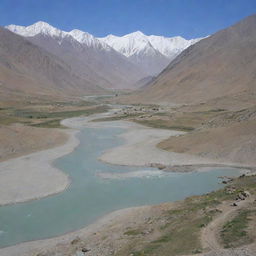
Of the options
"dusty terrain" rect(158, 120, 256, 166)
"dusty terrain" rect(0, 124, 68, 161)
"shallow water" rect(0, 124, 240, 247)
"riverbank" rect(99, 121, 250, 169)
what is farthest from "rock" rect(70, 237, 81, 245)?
"dusty terrain" rect(0, 124, 68, 161)

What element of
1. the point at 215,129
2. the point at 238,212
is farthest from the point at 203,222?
the point at 215,129

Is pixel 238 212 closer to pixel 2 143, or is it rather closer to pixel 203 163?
pixel 203 163

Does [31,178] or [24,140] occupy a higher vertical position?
[24,140]

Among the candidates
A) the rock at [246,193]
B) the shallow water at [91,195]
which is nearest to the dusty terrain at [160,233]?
the rock at [246,193]

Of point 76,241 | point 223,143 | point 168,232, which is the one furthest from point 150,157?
point 76,241

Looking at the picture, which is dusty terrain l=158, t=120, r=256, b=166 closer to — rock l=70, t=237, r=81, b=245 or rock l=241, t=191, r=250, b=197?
rock l=241, t=191, r=250, b=197

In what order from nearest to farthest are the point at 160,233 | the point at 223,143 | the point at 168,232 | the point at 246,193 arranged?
1. the point at 168,232
2. the point at 160,233
3. the point at 246,193
4. the point at 223,143

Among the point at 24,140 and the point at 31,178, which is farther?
the point at 24,140

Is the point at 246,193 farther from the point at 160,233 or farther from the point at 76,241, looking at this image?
the point at 76,241
